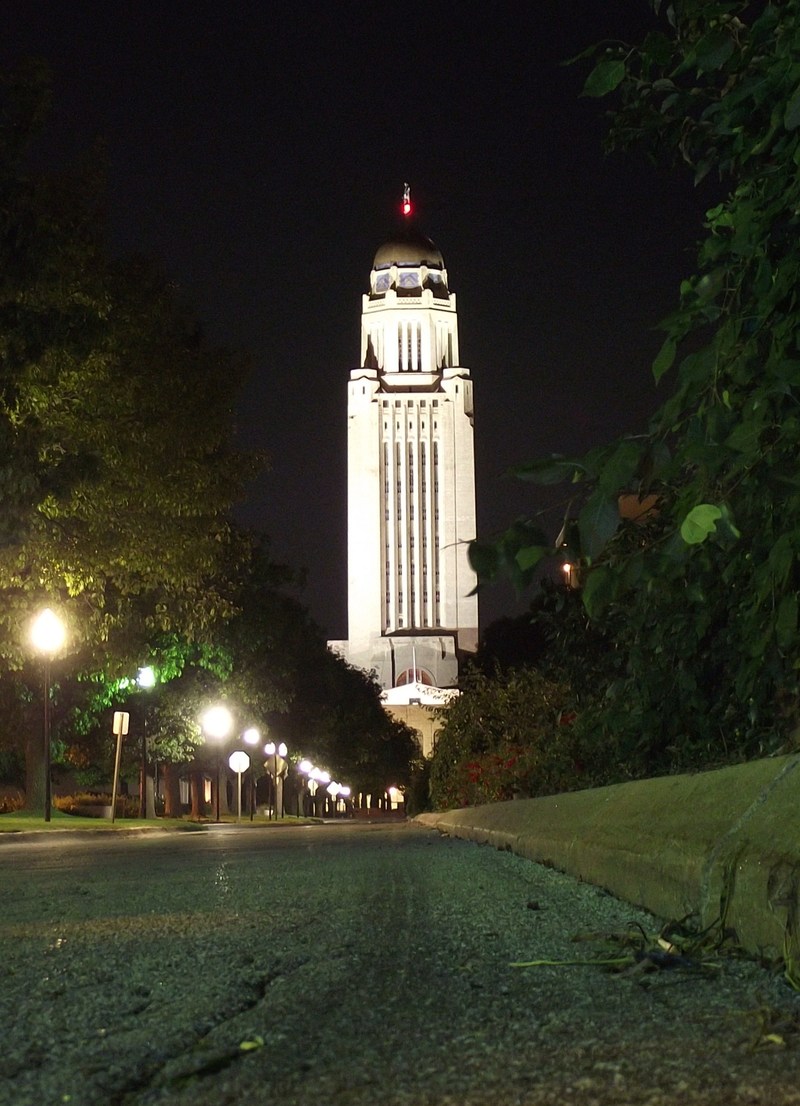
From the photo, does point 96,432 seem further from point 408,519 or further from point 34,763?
point 408,519

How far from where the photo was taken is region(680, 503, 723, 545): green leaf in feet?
7.82

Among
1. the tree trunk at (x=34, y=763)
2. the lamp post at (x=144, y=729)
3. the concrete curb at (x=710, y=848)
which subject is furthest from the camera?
the tree trunk at (x=34, y=763)

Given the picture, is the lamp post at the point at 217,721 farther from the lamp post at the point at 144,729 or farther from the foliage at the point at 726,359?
the foliage at the point at 726,359

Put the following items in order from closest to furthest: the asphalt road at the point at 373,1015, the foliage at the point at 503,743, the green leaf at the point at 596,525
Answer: the asphalt road at the point at 373,1015
the green leaf at the point at 596,525
the foliage at the point at 503,743

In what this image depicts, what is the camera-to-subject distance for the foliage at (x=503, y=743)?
1627 cm

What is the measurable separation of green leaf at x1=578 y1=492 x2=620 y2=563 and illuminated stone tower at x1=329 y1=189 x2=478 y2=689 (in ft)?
522

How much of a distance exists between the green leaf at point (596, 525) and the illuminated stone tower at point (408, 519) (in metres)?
159

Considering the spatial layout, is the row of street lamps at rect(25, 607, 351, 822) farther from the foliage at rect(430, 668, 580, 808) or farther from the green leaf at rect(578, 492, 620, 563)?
the green leaf at rect(578, 492, 620, 563)

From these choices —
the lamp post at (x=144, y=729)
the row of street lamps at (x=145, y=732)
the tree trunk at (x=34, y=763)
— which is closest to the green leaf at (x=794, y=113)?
the row of street lamps at (x=145, y=732)

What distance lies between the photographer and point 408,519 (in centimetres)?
17062

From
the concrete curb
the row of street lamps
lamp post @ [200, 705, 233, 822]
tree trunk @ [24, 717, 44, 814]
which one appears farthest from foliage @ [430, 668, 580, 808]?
lamp post @ [200, 705, 233, 822]

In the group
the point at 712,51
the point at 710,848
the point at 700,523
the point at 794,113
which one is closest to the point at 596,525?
the point at 700,523

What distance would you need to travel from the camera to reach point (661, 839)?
4793 millimetres

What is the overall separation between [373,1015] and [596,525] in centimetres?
115
